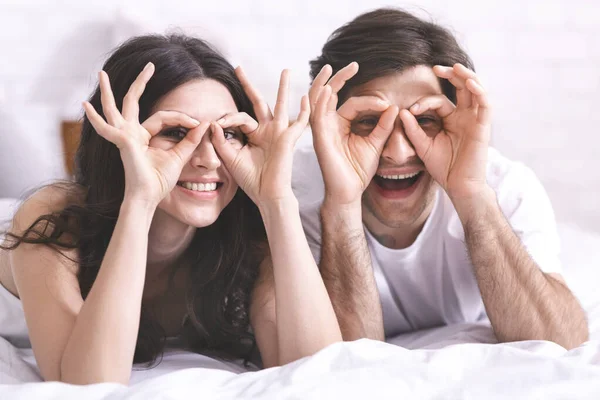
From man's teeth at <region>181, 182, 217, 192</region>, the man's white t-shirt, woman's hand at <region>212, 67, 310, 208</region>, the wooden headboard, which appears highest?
woman's hand at <region>212, 67, 310, 208</region>

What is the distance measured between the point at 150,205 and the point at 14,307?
1.51 ft

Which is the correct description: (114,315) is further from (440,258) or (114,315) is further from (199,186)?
(440,258)

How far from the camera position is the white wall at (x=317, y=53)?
240 centimetres

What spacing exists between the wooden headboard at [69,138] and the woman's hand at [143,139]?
0.98m

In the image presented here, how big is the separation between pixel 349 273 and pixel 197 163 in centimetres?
41

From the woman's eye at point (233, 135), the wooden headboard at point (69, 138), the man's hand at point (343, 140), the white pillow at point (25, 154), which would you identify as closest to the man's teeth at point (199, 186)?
the woman's eye at point (233, 135)

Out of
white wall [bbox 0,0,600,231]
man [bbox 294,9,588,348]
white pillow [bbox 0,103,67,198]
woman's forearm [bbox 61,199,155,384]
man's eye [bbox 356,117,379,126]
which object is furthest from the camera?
white wall [bbox 0,0,600,231]

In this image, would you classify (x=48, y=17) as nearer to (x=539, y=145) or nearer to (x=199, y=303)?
(x=199, y=303)

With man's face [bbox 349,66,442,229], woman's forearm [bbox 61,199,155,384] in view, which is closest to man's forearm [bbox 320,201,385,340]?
man's face [bbox 349,66,442,229]

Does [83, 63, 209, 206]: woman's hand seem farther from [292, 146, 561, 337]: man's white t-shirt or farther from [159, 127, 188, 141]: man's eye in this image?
[292, 146, 561, 337]: man's white t-shirt

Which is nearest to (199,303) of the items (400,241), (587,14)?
(400,241)

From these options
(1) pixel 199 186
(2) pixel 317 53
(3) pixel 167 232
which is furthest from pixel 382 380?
(2) pixel 317 53

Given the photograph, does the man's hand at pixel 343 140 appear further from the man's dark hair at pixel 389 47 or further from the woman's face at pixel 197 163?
the woman's face at pixel 197 163

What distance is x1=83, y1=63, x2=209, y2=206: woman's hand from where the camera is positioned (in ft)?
4.18
